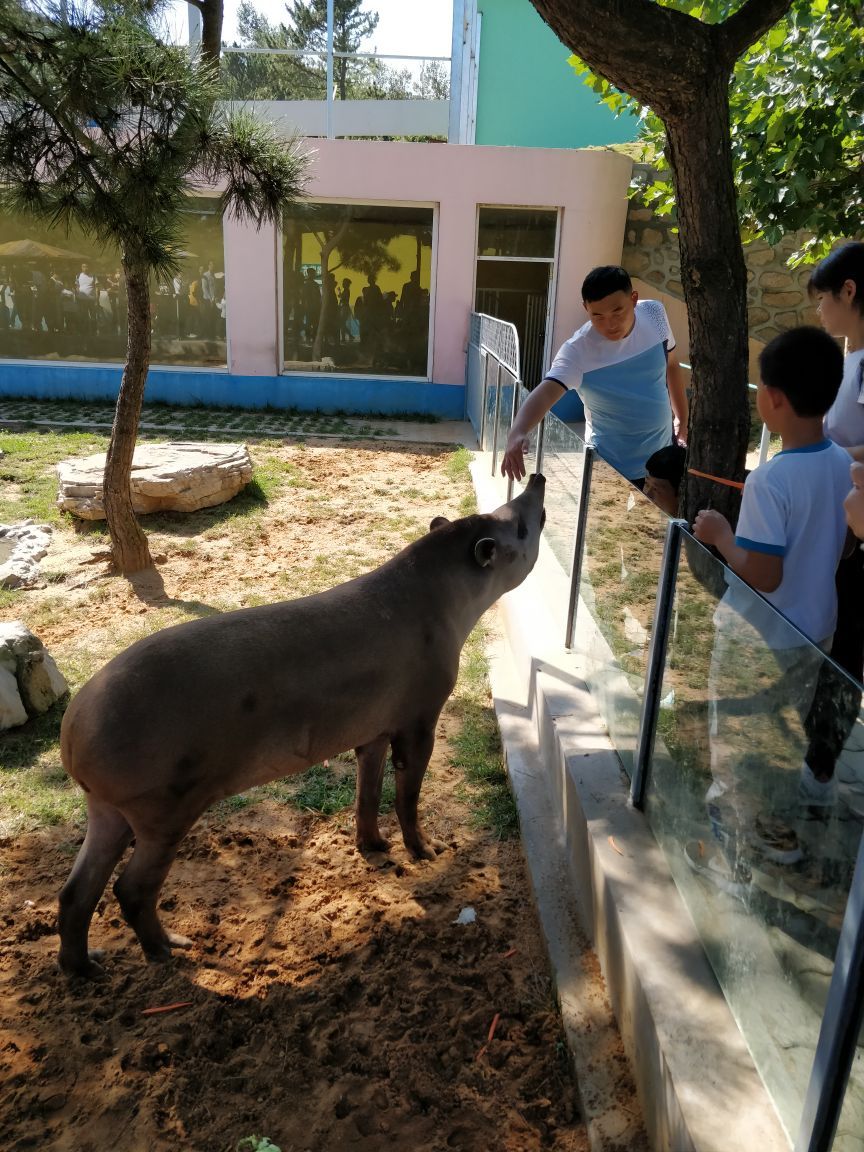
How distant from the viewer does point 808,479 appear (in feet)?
8.33

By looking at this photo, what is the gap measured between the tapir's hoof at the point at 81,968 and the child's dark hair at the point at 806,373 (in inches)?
111

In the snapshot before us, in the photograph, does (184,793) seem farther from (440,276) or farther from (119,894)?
(440,276)

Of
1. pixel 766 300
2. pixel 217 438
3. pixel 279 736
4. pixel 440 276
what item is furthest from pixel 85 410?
pixel 279 736

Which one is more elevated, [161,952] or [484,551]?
[484,551]

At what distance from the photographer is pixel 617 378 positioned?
4.61m

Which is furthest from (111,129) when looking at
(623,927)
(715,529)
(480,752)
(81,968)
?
(623,927)

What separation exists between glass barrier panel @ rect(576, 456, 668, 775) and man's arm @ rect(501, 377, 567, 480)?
526mm

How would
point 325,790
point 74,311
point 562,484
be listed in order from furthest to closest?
point 74,311, point 562,484, point 325,790

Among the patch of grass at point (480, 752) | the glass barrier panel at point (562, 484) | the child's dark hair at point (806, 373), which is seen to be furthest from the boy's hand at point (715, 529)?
the patch of grass at point (480, 752)

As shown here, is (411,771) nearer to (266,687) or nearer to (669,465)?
(266,687)

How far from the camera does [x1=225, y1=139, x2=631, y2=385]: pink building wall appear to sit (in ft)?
41.6

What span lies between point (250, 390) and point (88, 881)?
38.2 feet

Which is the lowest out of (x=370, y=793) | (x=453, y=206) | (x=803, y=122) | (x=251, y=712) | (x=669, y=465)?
(x=370, y=793)

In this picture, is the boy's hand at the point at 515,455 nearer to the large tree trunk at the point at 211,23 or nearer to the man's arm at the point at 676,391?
the man's arm at the point at 676,391
